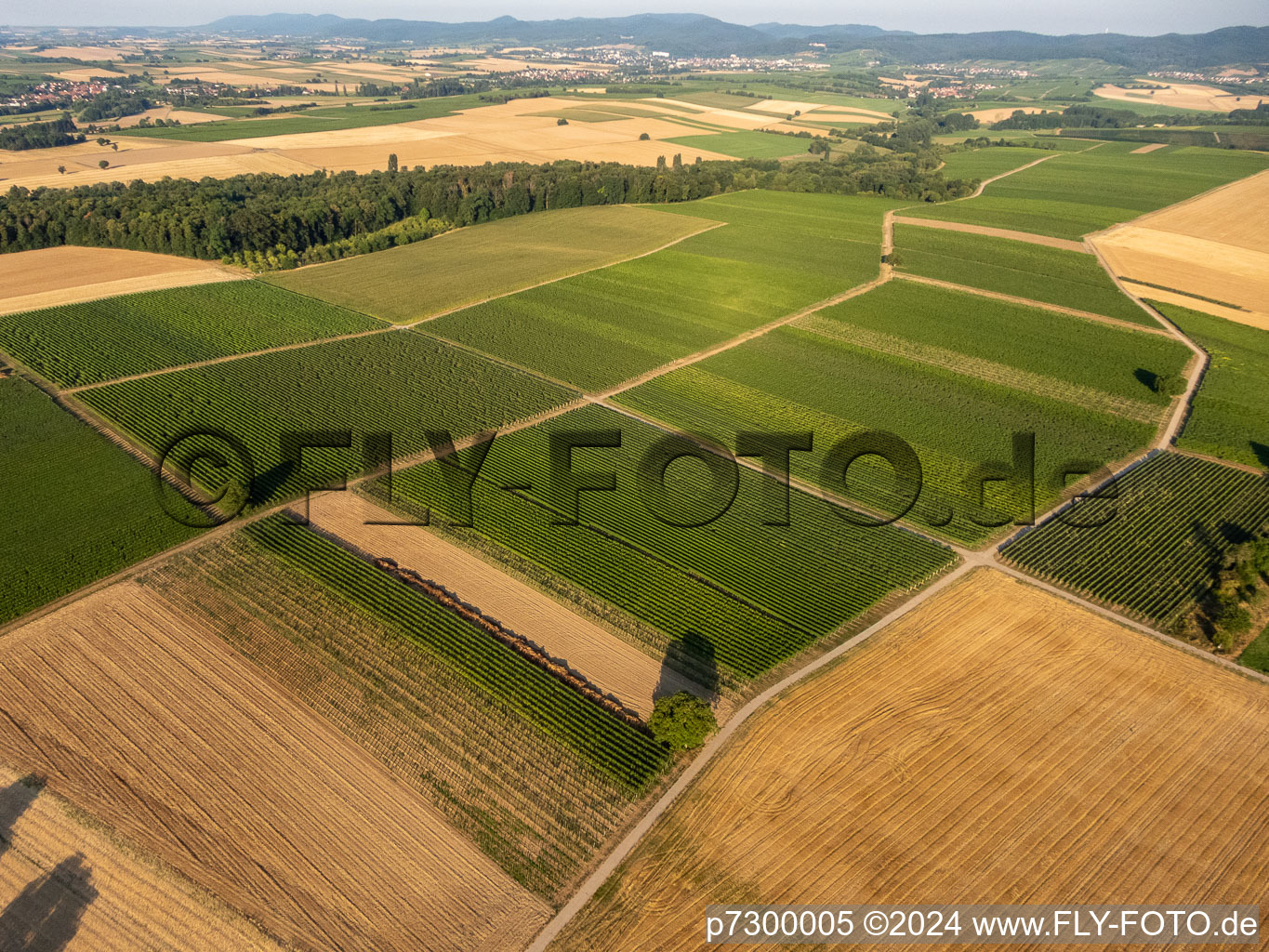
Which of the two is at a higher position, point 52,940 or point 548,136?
point 548,136

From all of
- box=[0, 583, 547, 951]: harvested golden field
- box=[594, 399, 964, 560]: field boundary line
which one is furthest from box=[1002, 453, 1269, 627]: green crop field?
box=[0, 583, 547, 951]: harvested golden field

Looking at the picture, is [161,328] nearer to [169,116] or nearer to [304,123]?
[304,123]

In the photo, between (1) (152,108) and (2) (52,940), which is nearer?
(2) (52,940)

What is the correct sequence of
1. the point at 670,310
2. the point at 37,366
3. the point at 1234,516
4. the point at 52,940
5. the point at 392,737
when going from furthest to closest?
the point at 670,310
the point at 37,366
the point at 1234,516
the point at 392,737
the point at 52,940

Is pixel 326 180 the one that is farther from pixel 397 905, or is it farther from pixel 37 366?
pixel 397 905

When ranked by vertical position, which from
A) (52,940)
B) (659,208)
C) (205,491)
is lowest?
(52,940)

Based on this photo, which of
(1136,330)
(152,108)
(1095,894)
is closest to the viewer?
(1095,894)

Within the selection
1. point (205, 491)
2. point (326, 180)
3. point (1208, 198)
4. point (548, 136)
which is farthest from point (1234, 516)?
point (548, 136)
